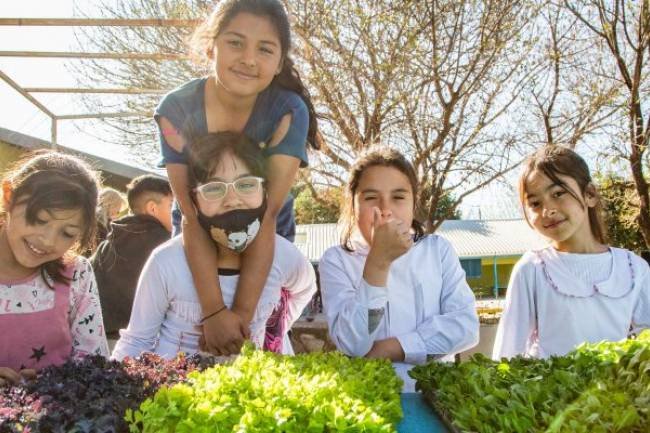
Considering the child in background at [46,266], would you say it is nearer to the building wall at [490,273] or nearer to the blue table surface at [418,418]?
the blue table surface at [418,418]

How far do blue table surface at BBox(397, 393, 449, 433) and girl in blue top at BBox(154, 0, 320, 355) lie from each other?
770 mm

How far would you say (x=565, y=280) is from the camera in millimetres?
2754

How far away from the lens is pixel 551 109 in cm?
973

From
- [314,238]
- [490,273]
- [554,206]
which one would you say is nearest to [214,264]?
[554,206]

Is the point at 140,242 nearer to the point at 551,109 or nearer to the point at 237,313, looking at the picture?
the point at 237,313

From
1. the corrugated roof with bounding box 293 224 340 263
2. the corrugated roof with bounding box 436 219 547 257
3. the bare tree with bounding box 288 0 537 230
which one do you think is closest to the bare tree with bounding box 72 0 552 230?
the bare tree with bounding box 288 0 537 230

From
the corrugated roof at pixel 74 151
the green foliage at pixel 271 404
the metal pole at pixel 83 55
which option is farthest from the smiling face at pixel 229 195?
the corrugated roof at pixel 74 151

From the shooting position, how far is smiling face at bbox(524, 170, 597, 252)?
9.01ft

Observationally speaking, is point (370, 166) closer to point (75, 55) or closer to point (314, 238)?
point (75, 55)

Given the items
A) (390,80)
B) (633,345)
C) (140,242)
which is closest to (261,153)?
(633,345)

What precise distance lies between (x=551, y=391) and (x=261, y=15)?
1.71 metres

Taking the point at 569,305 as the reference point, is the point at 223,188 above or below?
above

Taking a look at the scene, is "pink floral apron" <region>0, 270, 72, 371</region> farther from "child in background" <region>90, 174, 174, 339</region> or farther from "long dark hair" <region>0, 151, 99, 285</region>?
"child in background" <region>90, 174, 174, 339</region>

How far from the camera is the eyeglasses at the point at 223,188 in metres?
2.33
